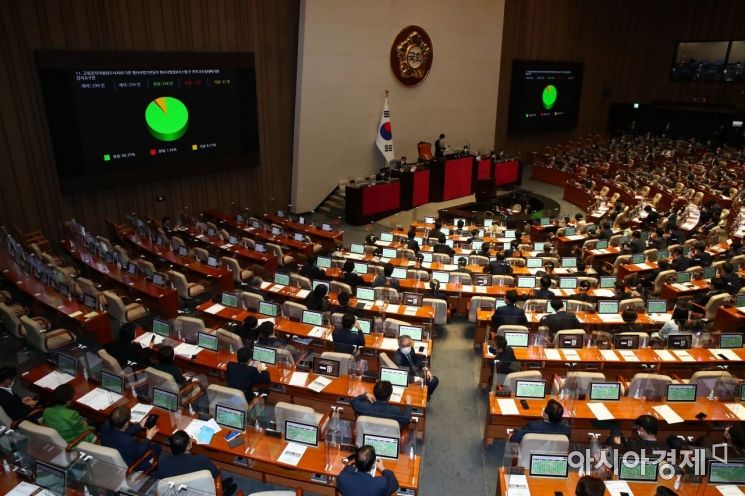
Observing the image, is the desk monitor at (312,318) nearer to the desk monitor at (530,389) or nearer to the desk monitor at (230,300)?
the desk monitor at (230,300)

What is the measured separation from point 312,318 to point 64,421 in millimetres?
3635

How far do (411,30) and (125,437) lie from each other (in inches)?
655

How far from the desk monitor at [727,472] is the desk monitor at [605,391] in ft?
4.80

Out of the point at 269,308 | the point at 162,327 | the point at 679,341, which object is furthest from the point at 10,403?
the point at 679,341

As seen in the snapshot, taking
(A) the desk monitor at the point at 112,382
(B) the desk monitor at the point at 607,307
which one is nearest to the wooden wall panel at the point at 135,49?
(A) the desk monitor at the point at 112,382

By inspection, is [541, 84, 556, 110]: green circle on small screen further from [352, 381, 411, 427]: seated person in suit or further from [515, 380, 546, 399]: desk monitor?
[352, 381, 411, 427]: seated person in suit

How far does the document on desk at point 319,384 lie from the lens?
21.5 feet

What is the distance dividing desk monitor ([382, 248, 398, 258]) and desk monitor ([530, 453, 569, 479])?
276 inches

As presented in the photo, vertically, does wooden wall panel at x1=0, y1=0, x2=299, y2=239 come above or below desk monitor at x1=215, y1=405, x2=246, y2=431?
above

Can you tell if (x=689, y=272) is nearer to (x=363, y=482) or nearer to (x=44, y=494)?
(x=363, y=482)

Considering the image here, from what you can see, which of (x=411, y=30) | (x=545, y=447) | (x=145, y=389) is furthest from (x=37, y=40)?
(x=545, y=447)

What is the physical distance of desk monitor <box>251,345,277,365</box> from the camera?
6977 millimetres

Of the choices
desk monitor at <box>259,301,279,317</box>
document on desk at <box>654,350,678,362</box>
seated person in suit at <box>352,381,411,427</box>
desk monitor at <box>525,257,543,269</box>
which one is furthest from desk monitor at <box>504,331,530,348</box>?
desk monitor at <box>525,257,543,269</box>

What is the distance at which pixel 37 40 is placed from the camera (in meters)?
11.5
